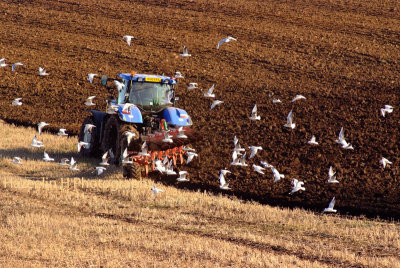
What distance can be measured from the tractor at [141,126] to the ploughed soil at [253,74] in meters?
0.72

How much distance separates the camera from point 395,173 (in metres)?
15.0

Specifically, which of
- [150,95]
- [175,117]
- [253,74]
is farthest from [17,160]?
[253,74]

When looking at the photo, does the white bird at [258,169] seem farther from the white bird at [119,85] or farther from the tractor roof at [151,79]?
the white bird at [119,85]

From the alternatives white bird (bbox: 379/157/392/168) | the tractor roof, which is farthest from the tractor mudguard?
white bird (bbox: 379/157/392/168)

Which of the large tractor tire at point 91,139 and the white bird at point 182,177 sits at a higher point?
the large tractor tire at point 91,139

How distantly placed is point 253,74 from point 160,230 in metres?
17.2

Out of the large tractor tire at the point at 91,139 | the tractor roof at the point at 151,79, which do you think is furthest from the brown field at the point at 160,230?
the tractor roof at the point at 151,79

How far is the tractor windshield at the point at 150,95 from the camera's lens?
15539 mm

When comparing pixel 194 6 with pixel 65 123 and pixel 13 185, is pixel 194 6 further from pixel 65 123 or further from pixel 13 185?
pixel 13 185

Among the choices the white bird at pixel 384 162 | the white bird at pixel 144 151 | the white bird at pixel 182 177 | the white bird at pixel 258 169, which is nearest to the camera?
the white bird at pixel 144 151

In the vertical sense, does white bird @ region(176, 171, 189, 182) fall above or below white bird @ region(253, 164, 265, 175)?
below

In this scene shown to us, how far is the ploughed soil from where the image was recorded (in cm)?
1522

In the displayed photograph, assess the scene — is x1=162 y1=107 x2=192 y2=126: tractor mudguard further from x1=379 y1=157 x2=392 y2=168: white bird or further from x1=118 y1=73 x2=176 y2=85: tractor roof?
x1=379 y1=157 x2=392 y2=168: white bird

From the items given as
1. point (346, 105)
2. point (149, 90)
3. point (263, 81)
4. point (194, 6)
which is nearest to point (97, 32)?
point (194, 6)
